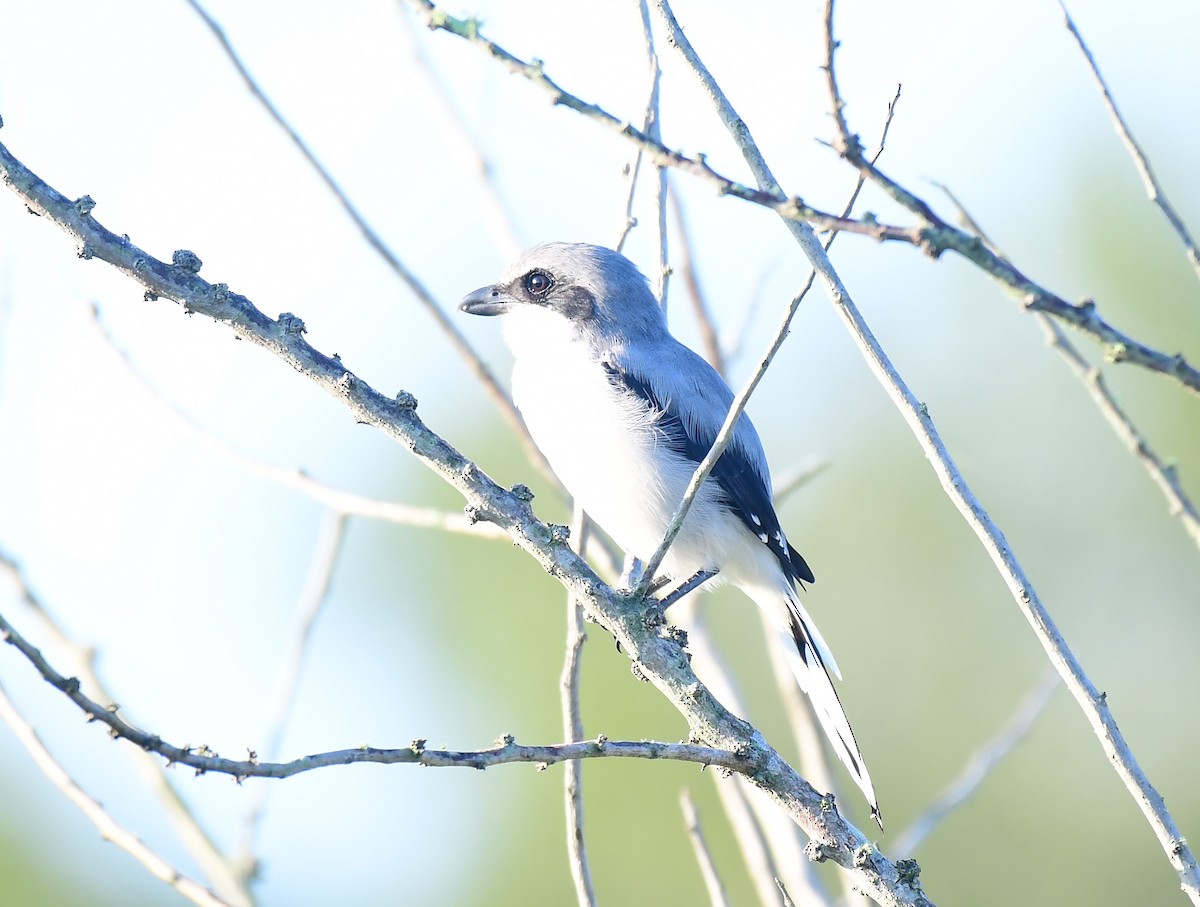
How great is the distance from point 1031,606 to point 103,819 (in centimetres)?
209

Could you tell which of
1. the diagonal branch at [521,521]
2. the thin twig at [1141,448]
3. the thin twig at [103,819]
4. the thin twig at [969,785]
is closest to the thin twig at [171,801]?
the thin twig at [103,819]

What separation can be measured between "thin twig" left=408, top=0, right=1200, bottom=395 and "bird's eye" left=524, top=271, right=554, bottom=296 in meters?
3.16

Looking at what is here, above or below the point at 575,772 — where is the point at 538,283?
above

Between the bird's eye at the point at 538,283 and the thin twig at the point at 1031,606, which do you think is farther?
the bird's eye at the point at 538,283

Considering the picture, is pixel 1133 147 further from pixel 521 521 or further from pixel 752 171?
pixel 521 521

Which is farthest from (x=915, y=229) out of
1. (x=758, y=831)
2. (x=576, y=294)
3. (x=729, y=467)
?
(x=576, y=294)

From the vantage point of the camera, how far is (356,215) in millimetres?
4125

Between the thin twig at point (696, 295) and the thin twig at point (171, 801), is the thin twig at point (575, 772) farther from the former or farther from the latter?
the thin twig at point (696, 295)

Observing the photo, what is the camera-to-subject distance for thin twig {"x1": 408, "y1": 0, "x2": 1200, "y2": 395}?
4.97ft

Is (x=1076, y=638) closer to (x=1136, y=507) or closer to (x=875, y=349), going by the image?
(x=1136, y=507)

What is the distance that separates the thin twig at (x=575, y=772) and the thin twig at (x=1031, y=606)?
2.89 ft

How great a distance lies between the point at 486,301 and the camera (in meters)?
5.29

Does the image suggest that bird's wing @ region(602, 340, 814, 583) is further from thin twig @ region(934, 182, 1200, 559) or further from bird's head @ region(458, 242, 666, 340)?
thin twig @ region(934, 182, 1200, 559)

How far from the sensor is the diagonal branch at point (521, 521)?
2621mm
